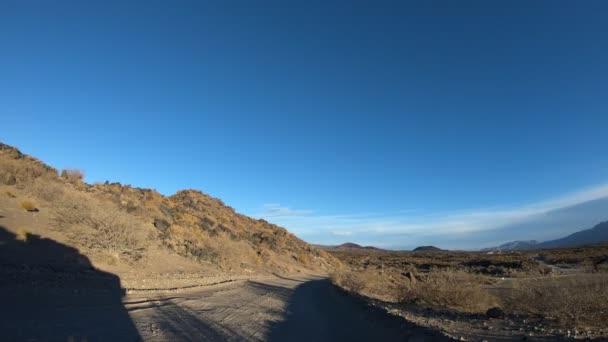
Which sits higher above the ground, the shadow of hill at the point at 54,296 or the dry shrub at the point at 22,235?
the dry shrub at the point at 22,235

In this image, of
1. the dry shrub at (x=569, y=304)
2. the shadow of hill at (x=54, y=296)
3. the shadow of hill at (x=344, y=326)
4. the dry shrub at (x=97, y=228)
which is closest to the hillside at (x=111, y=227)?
the dry shrub at (x=97, y=228)

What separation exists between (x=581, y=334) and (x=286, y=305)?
37.4ft

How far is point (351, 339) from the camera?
1128 cm

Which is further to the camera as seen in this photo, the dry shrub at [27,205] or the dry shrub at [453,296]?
the dry shrub at [27,205]

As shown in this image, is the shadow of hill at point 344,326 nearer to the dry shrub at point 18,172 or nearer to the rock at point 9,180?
the rock at point 9,180

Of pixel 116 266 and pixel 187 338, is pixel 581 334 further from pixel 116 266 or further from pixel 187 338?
pixel 116 266

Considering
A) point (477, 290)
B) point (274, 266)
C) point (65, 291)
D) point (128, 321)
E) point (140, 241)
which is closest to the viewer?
point (128, 321)

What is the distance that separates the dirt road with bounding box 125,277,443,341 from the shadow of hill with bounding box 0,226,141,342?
73cm

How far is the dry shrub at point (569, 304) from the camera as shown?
10938 millimetres

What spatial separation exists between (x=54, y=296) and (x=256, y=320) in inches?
232

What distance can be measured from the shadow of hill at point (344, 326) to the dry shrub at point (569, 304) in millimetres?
3985

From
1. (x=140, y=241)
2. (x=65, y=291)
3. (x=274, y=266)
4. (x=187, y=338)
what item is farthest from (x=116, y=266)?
(x=274, y=266)

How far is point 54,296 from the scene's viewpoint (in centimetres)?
1272

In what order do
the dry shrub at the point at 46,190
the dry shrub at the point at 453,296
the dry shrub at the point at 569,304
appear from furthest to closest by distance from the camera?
the dry shrub at the point at 46,190, the dry shrub at the point at 453,296, the dry shrub at the point at 569,304
